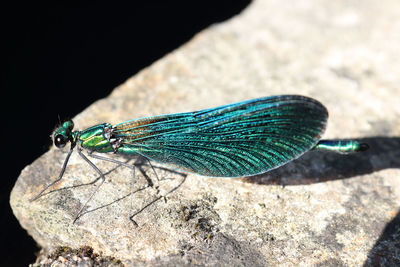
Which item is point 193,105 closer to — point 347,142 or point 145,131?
point 145,131

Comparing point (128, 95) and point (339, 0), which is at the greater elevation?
point (128, 95)

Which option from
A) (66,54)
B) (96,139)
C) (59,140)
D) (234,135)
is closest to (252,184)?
(234,135)

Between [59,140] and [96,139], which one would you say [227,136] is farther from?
[59,140]

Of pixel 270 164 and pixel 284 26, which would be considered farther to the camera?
pixel 284 26

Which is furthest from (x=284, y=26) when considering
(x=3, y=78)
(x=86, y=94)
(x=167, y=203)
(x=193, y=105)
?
(x=3, y=78)

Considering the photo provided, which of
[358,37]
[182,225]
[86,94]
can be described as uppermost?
[86,94]

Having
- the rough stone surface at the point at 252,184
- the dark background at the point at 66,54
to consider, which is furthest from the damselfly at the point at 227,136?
the dark background at the point at 66,54

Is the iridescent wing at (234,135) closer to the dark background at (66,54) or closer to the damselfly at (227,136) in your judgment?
the damselfly at (227,136)
